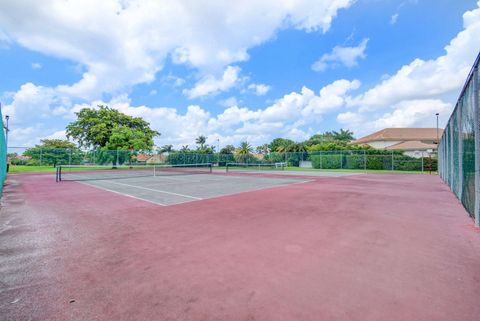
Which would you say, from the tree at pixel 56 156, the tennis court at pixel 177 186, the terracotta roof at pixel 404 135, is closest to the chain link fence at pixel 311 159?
the tree at pixel 56 156

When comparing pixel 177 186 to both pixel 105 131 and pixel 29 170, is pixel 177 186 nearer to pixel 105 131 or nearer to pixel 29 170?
pixel 29 170

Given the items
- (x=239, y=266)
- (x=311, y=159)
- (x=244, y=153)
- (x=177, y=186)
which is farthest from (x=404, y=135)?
(x=239, y=266)

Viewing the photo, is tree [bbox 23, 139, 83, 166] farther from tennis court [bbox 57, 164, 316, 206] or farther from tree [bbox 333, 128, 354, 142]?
tree [bbox 333, 128, 354, 142]

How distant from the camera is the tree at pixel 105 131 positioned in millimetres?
31420

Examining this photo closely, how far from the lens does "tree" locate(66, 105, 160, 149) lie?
31420mm

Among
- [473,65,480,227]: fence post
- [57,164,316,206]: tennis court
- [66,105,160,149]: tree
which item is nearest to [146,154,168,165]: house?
[66,105,160,149]: tree

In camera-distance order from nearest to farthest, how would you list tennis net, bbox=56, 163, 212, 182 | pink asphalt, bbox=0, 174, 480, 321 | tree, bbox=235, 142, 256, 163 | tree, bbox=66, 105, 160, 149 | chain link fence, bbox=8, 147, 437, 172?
pink asphalt, bbox=0, 174, 480, 321 < tennis net, bbox=56, 163, 212, 182 < chain link fence, bbox=8, 147, 437, 172 < tree, bbox=66, 105, 160, 149 < tree, bbox=235, 142, 256, 163

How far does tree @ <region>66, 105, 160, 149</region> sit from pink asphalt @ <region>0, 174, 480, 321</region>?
2779cm

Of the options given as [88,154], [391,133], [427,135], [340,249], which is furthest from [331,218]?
[427,135]

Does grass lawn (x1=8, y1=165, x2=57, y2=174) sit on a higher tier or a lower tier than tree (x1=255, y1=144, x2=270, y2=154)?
lower

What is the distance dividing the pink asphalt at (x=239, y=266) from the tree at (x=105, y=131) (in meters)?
27.8

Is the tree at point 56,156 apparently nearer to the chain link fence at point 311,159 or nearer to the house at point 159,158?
the chain link fence at point 311,159

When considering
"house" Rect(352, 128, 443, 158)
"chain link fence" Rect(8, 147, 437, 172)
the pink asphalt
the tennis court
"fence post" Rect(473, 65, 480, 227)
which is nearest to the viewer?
the pink asphalt

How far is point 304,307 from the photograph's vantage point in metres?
2.18
